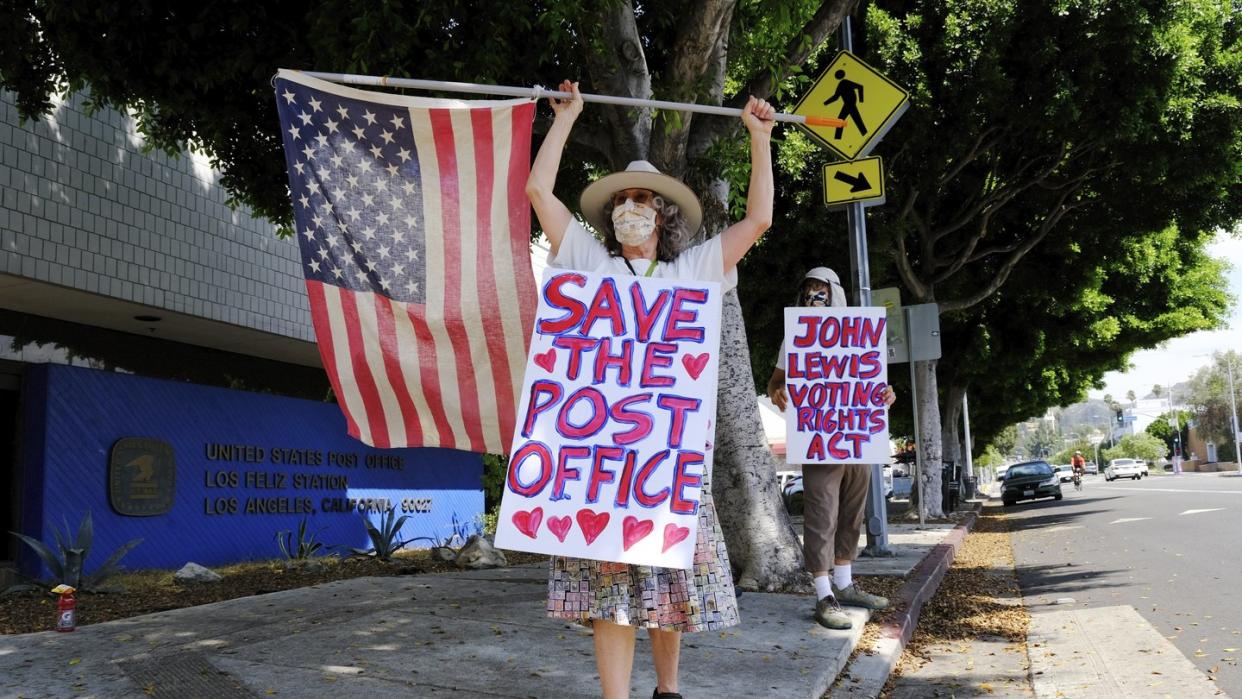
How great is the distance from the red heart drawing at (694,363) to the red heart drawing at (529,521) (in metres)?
0.72

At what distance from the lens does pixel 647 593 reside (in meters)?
3.56

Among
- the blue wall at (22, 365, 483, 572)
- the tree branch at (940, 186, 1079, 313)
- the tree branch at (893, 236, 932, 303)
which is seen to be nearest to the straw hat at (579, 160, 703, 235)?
the blue wall at (22, 365, 483, 572)

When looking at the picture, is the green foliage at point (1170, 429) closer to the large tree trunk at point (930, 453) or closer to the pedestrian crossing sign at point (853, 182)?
the large tree trunk at point (930, 453)

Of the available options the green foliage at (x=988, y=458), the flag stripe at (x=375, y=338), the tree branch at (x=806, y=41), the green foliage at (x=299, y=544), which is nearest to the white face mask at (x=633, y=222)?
the flag stripe at (x=375, y=338)

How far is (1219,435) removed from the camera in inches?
3733

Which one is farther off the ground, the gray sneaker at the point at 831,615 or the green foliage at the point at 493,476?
the green foliage at the point at 493,476

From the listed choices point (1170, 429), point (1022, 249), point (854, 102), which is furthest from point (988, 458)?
point (854, 102)

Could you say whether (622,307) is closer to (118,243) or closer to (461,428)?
(461,428)

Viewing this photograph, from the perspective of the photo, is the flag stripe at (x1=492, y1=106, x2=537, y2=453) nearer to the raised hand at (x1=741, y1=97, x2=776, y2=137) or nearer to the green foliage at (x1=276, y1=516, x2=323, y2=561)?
the raised hand at (x1=741, y1=97, x2=776, y2=137)

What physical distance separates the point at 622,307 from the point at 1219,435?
352 ft

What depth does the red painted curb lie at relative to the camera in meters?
6.56

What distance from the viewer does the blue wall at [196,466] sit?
10.3 m

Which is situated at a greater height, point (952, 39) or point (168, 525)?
point (952, 39)

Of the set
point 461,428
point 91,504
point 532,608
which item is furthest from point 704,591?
point 91,504
